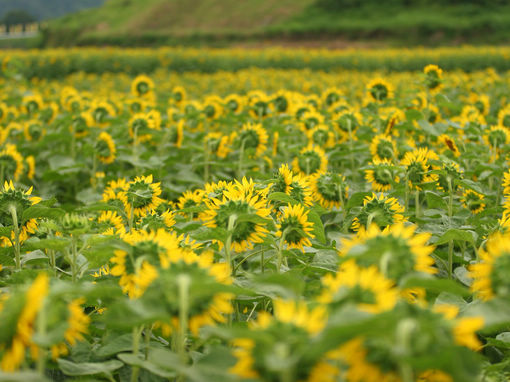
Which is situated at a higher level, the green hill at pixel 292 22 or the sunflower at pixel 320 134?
the green hill at pixel 292 22

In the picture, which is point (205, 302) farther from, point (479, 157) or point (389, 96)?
point (389, 96)

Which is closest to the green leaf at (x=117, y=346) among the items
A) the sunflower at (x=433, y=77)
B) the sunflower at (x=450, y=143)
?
the sunflower at (x=450, y=143)

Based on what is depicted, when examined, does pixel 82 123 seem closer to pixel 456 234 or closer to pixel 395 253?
pixel 456 234

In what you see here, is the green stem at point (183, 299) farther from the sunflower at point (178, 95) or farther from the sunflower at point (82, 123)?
the sunflower at point (178, 95)

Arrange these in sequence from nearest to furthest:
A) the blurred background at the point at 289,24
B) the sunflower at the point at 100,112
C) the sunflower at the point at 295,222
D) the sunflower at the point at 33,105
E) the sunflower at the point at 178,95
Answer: the sunflower at the point at 295,222 → the sunflower at the point at 100,112 → the sunflower at the point at 33,105 → the sunflower at the point at 178,95 → the blurred background at the point at 289,24

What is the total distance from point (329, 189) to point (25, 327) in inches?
54.1

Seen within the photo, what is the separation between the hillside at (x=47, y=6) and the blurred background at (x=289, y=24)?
83.9 meters

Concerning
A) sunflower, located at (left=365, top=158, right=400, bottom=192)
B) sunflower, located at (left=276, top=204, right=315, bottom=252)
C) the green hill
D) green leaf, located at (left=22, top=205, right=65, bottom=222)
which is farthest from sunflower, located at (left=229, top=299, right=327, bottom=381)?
the green hill

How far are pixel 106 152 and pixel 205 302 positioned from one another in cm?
208

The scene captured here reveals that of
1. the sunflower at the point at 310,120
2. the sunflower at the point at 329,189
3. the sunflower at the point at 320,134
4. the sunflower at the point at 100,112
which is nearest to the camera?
the sunflower at the point at 329,189

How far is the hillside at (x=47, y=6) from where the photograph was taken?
10825cm

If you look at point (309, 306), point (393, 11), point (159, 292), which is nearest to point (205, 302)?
point (159, 292)

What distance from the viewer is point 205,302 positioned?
2.80 ft

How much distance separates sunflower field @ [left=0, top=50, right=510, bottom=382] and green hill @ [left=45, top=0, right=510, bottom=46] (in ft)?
69.3
